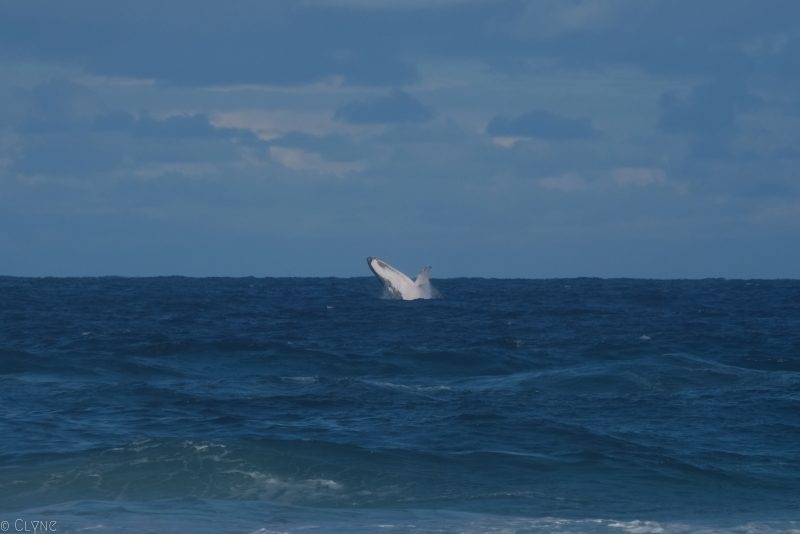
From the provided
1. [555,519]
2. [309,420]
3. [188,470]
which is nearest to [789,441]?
[555,519]

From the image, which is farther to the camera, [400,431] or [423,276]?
[423,276]

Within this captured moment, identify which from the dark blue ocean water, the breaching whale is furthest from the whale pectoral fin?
the dark blue ocean water

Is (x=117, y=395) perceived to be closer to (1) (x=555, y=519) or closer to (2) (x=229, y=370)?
(2) (x=229, y=370)

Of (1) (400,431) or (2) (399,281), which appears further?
(2) (399,281)

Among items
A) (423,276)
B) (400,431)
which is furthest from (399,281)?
(400,431)

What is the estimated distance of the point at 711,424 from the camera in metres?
24.7

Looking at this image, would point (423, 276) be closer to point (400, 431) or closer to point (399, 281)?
point (399, 281)

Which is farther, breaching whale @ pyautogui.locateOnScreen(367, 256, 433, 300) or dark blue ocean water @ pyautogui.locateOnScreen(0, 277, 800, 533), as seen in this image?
breaching whale @ pyautogui.locateOnScreen(367, 256, 433, 300)

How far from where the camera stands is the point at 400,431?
76.9 ft

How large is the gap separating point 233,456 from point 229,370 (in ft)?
44.7

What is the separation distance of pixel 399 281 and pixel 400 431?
151 feet

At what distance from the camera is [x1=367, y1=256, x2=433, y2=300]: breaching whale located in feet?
224

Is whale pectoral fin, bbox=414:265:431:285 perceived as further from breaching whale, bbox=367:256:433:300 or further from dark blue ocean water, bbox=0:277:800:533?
dark blue ocean water, bbox=0:277:800:533

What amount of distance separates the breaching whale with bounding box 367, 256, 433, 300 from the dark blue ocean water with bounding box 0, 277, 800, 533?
23.3 m
